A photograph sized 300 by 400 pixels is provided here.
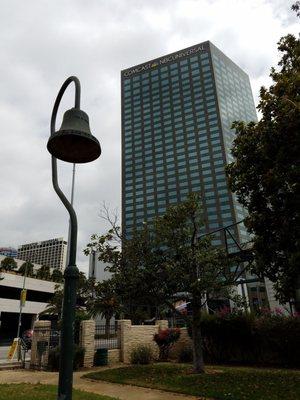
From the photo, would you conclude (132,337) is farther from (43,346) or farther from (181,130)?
(181,130)

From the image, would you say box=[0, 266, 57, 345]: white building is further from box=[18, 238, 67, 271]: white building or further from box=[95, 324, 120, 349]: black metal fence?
box=[18, 238, 67, 271]: white building

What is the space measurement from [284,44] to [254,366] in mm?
13571

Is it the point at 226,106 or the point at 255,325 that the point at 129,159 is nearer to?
the point at 226,106

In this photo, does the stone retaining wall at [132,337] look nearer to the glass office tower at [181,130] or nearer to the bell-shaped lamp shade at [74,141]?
the bell-shaped lamp shade at [74,141]

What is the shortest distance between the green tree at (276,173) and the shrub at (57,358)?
9252 millimetres

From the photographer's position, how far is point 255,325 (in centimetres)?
1742

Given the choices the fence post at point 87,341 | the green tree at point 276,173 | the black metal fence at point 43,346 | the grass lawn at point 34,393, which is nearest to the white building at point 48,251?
the black metal fence at point 43,346

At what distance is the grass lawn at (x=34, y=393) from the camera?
30.8 feet

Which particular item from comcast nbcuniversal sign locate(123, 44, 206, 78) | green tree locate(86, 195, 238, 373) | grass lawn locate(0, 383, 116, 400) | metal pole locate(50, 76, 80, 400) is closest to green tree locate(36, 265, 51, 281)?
green tree locate(86, 195, 238, 373)

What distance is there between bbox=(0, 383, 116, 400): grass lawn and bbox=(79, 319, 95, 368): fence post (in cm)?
664

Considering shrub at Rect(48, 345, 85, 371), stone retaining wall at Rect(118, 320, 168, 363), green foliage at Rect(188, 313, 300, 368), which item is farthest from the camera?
stone retaining wall at Rect(118, 320, 168, 363)

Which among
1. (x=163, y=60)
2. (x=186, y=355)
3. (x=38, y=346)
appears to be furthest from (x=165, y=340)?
(x=163, y=60)

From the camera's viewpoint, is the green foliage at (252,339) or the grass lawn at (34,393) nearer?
the grass lawn at (34,393)

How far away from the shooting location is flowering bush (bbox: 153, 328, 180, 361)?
2019cm
